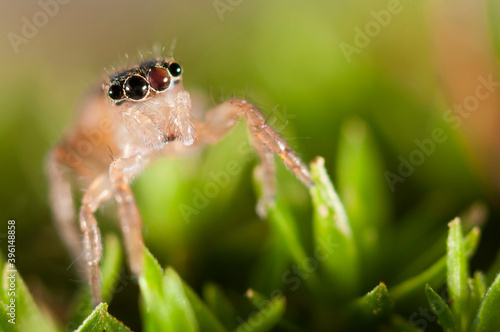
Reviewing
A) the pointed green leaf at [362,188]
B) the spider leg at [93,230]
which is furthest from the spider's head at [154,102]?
the pointed green leaf at [362,188]

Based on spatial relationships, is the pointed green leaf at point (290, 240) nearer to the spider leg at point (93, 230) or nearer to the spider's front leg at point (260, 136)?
the spider's front leg at point (260, 136)

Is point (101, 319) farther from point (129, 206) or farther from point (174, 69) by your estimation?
point (174, 69)

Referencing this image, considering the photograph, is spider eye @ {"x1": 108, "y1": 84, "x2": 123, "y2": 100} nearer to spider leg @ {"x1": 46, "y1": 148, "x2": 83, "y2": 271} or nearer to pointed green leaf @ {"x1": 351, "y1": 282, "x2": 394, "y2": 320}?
spider leg @ {"x1": 46, "y1": 148, "x2": 83, "y2": 271}

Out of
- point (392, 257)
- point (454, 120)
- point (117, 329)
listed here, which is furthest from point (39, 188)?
point (454, 120)

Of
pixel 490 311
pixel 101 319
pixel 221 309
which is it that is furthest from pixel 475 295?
pixel 101 319

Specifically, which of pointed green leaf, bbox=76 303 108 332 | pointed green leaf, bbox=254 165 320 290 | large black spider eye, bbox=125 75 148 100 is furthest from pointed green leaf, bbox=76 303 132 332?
large black spider eye, bbox=125 75 148 100

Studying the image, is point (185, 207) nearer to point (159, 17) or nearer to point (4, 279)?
point (4, 279)
